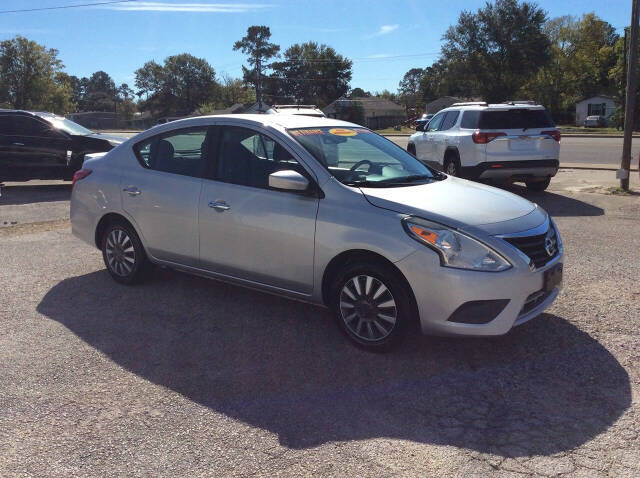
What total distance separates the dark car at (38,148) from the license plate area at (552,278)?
37.9 ft

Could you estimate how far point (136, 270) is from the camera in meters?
5.91

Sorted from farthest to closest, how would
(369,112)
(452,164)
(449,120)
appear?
1. (369,112)
2. (449,120)
3. (452,164)

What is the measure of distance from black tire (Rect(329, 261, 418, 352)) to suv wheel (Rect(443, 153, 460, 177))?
7.77 metres

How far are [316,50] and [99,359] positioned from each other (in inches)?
4158

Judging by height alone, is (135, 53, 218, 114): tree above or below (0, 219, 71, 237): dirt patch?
above

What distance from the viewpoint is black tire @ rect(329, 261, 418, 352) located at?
4141 mm

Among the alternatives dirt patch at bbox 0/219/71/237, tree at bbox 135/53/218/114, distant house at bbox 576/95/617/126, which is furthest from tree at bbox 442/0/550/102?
tree at bbox 135/53/218/114

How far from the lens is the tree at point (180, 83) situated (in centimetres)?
11094

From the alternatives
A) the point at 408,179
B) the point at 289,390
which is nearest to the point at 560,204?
the point at 408,179

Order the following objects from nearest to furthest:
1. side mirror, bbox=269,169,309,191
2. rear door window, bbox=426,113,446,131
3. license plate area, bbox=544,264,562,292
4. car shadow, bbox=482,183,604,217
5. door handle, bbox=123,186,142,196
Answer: license plate area, bbox=544,264,562,292 < side mirror, bbox=269,169,309,191 < door handle, bbox=123,186,142,196 < car shadow, bbox=482,183,604,217 < rear door window, bbox=426,113,446,131

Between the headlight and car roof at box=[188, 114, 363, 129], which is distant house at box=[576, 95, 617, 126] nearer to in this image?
car roof at box=[188, 114, 363, 129]

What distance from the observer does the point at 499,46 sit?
5891 cm

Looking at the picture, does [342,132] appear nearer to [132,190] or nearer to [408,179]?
[408,179]

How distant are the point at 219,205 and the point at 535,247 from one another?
2509 mm
